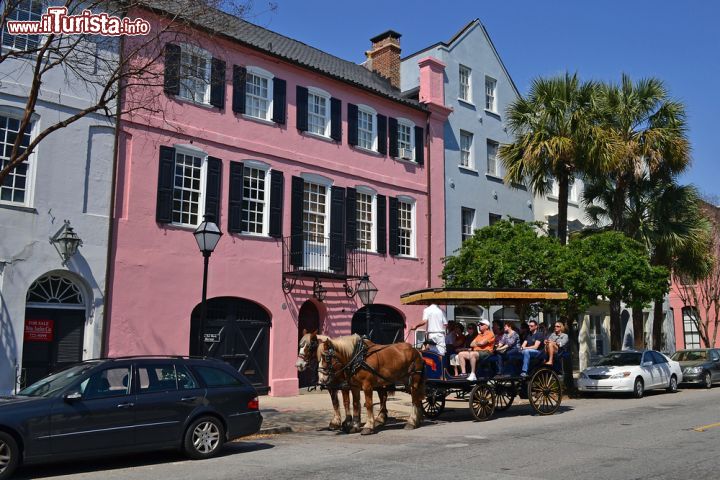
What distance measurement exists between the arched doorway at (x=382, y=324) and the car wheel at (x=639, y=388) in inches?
302

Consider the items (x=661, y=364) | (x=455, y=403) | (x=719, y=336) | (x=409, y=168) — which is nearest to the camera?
(x=455, y=403)

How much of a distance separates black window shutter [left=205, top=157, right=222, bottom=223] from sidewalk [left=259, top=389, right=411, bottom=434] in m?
5.29

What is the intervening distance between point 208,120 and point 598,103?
12458 mm

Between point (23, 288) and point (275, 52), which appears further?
point (275, 52)

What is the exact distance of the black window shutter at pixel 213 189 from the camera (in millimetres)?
18672

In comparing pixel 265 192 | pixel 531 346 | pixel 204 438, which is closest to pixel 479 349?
pixel 531 346

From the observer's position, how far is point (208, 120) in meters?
19.1

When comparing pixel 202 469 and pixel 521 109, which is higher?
pixel 521 109

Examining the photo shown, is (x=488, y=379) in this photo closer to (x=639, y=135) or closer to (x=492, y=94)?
(x=639, y=135)

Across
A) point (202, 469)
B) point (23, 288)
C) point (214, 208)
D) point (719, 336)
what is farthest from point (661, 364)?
point (719, 336)

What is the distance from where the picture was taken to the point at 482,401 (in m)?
14.0

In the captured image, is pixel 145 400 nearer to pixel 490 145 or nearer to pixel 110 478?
pixel 110 478

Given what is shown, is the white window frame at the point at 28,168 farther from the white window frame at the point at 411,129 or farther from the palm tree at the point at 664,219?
the palm tree at the point at 664,219

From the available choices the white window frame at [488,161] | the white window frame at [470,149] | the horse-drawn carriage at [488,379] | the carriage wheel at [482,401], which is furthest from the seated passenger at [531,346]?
the white window frame at [488,161]
